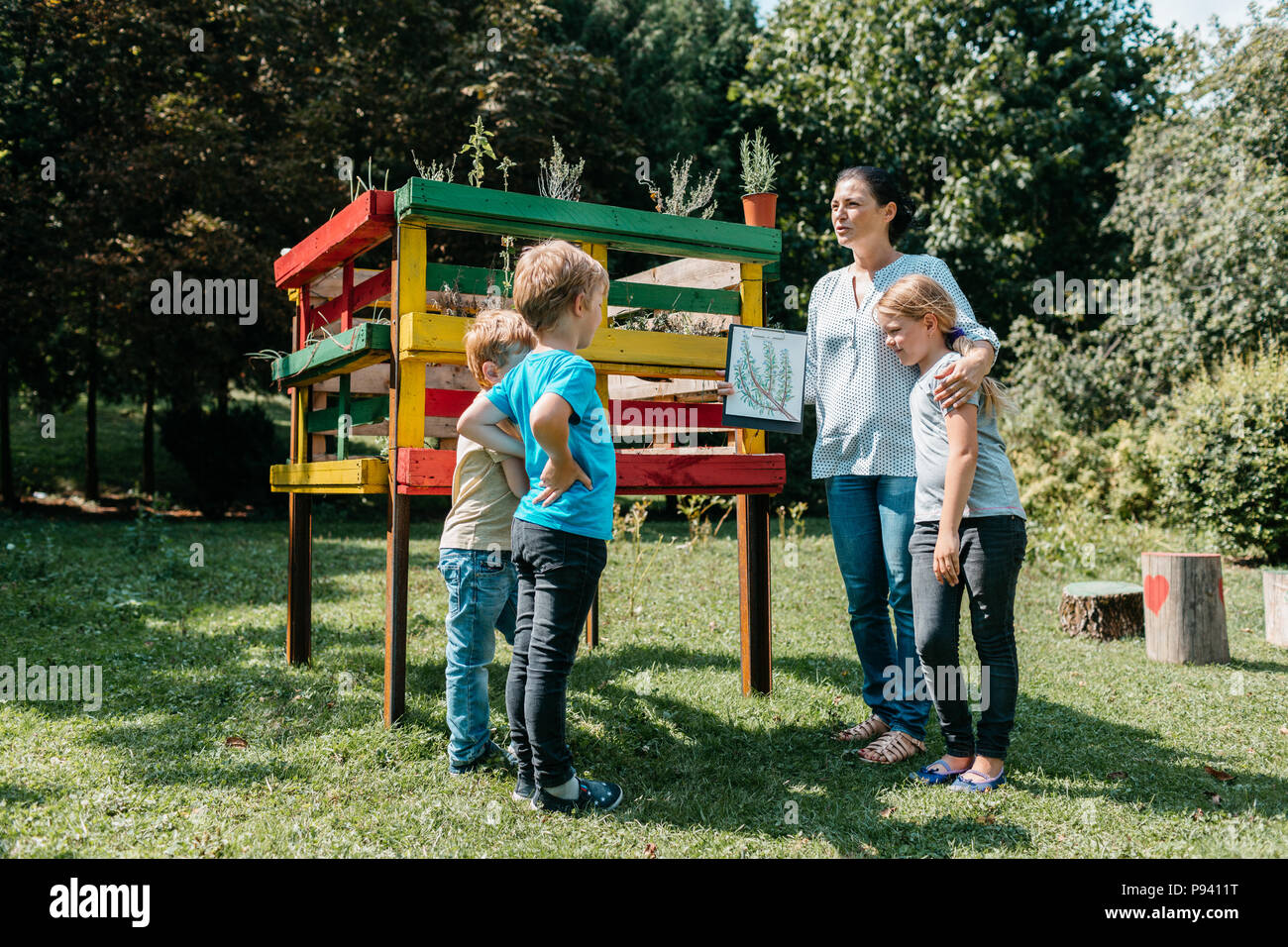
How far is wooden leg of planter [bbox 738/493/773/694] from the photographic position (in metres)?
4.54

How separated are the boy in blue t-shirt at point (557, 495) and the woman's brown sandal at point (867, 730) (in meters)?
1.32

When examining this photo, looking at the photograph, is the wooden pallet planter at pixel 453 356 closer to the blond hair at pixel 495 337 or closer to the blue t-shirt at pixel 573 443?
the blond hair at pixel 495 337

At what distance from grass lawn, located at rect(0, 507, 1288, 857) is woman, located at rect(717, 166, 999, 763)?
29 cm

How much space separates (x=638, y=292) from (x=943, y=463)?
168 cm

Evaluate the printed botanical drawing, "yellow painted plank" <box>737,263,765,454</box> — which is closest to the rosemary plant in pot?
"yellow painted plank" <box>737,263,765,454</box>

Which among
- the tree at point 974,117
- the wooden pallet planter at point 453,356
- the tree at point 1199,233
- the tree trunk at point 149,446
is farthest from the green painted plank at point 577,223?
the tree trunk at point 149,446

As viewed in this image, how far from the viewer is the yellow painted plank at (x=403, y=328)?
12.2ft

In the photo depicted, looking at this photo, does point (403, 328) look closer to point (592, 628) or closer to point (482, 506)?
point (482, 506)

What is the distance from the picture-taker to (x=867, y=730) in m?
3.90

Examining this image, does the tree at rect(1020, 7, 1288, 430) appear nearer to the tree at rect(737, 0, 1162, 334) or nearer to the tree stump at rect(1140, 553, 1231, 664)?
the tree at rect(737, 0, 1162, 334)

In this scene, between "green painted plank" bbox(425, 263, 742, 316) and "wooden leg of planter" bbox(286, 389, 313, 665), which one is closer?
"green painted plank" bbox(425, 263, 742, 316)
